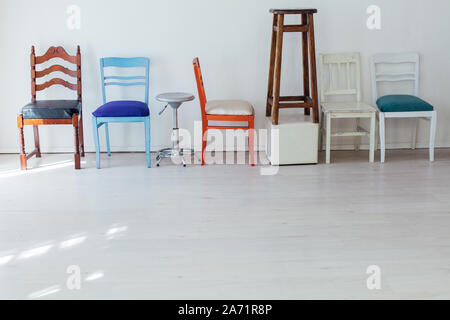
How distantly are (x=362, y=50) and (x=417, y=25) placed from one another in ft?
1.77

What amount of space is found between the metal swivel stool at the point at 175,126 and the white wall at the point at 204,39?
26 cm

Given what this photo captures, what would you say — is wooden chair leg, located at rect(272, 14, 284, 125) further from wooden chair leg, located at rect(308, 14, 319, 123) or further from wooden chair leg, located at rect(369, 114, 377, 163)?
wooden chair leg, located at rect(369, 114, 377, 163)

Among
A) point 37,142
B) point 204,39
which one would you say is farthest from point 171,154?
point 37,142

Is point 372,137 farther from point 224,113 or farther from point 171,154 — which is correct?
point 171,154

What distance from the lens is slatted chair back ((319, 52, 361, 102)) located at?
5.54 m

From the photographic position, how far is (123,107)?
5.09 m

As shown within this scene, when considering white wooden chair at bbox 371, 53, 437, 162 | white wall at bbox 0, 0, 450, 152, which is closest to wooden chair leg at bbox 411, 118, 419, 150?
white wooden chair at bbox 371, 53, 437, 162

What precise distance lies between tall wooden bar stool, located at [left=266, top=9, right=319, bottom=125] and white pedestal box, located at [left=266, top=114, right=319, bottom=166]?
0.08 m

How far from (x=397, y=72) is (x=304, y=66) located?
0.90 m

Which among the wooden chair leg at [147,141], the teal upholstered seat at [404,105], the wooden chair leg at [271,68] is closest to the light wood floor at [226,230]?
the wooden chair leg at [147,141]

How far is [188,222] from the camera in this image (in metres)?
3.92

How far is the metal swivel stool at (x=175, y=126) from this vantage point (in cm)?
512
